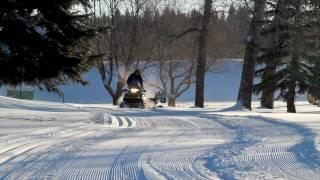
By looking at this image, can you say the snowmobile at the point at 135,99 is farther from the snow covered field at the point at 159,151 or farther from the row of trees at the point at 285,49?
the snow covered field at the point at 159,151

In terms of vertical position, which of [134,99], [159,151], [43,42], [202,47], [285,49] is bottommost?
[159,151]

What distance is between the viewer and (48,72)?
Answer: 51.4 ft

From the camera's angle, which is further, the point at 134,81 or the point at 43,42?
the point at 134,81

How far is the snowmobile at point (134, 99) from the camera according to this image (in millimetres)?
26391

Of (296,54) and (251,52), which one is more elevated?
(296,54)

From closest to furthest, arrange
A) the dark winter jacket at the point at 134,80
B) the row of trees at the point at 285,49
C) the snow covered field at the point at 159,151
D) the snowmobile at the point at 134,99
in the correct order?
the snow covered field at the point at 159,151
the row of trees at the point at 285,49
the snowmobile at the point at 134,99
the dark winter jacket at the point at 134,80

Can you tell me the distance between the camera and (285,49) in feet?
93.1

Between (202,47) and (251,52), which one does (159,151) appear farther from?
(202,47)

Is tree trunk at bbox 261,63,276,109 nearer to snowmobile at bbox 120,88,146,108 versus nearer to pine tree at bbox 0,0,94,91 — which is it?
snowmobile at bbox 120,88,146,108

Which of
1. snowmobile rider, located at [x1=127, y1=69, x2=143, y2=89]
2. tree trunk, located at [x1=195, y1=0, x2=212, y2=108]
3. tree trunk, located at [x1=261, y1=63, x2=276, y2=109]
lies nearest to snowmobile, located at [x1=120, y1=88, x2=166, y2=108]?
snowmobile rider, located at [x1=127, y1=69, x2=143, y2=89]

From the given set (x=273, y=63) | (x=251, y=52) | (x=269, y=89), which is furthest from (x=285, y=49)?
(x=251, y=52)

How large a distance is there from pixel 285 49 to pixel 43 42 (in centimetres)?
1615

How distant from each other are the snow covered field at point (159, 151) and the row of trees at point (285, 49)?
11.5m

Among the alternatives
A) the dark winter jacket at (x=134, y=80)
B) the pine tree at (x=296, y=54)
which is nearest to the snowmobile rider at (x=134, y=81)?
the dark winter jacket at (x=134, y=80)
